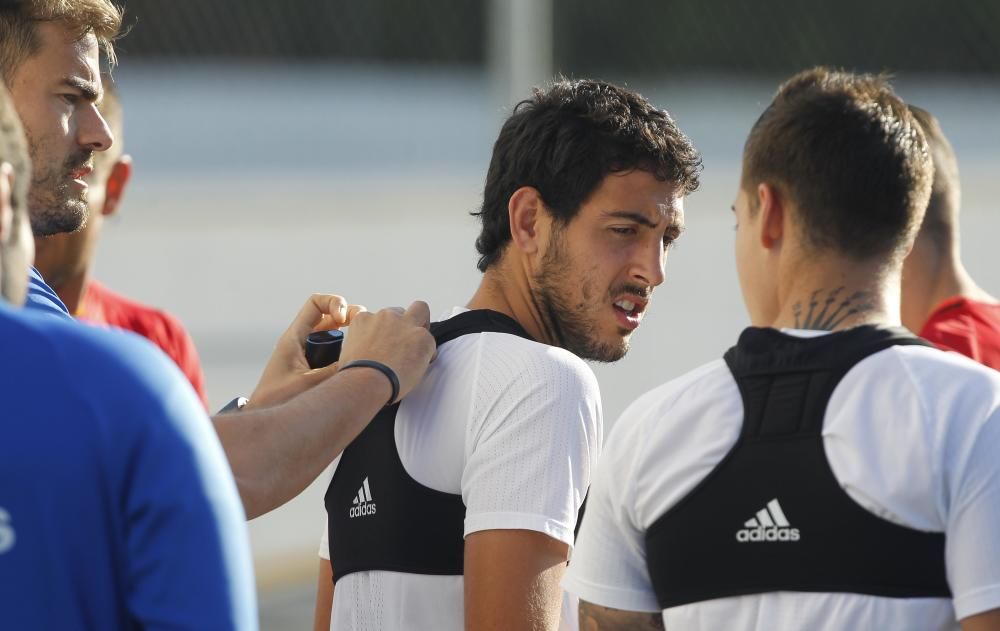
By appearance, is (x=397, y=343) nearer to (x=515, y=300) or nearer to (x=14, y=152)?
(x=515, y=300)

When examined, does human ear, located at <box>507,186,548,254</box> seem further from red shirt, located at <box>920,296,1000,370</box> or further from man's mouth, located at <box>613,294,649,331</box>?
red shirt, located at <box>920,296,1000,370</box>

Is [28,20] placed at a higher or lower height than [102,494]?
higher

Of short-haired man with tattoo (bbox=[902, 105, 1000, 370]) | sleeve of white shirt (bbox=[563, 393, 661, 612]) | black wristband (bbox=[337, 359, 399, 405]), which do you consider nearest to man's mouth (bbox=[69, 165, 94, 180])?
black wristband (bbox=[337, 359, 399, 405])

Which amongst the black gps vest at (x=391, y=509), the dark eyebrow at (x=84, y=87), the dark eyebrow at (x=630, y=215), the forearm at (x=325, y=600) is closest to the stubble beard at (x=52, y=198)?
the dark eyebrow at (x=84, y=87)

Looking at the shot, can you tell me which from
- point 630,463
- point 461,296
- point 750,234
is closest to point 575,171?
point 750,234

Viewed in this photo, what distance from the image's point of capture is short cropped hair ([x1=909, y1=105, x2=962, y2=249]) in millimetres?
3236

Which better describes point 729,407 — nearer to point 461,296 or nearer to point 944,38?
point 461,296

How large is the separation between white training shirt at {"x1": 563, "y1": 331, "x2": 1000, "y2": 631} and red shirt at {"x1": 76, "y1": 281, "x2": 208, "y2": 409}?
2.42 metres

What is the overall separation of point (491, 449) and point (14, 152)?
37.7 inches

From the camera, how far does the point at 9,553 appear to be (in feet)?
4.02

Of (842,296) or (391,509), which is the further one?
(391,509)

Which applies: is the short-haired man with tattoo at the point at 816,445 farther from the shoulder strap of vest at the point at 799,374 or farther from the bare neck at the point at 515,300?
the bare neck at the point at 515,300

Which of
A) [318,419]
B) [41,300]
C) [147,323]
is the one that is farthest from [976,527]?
[147,323]

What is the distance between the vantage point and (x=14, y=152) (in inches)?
53.4
